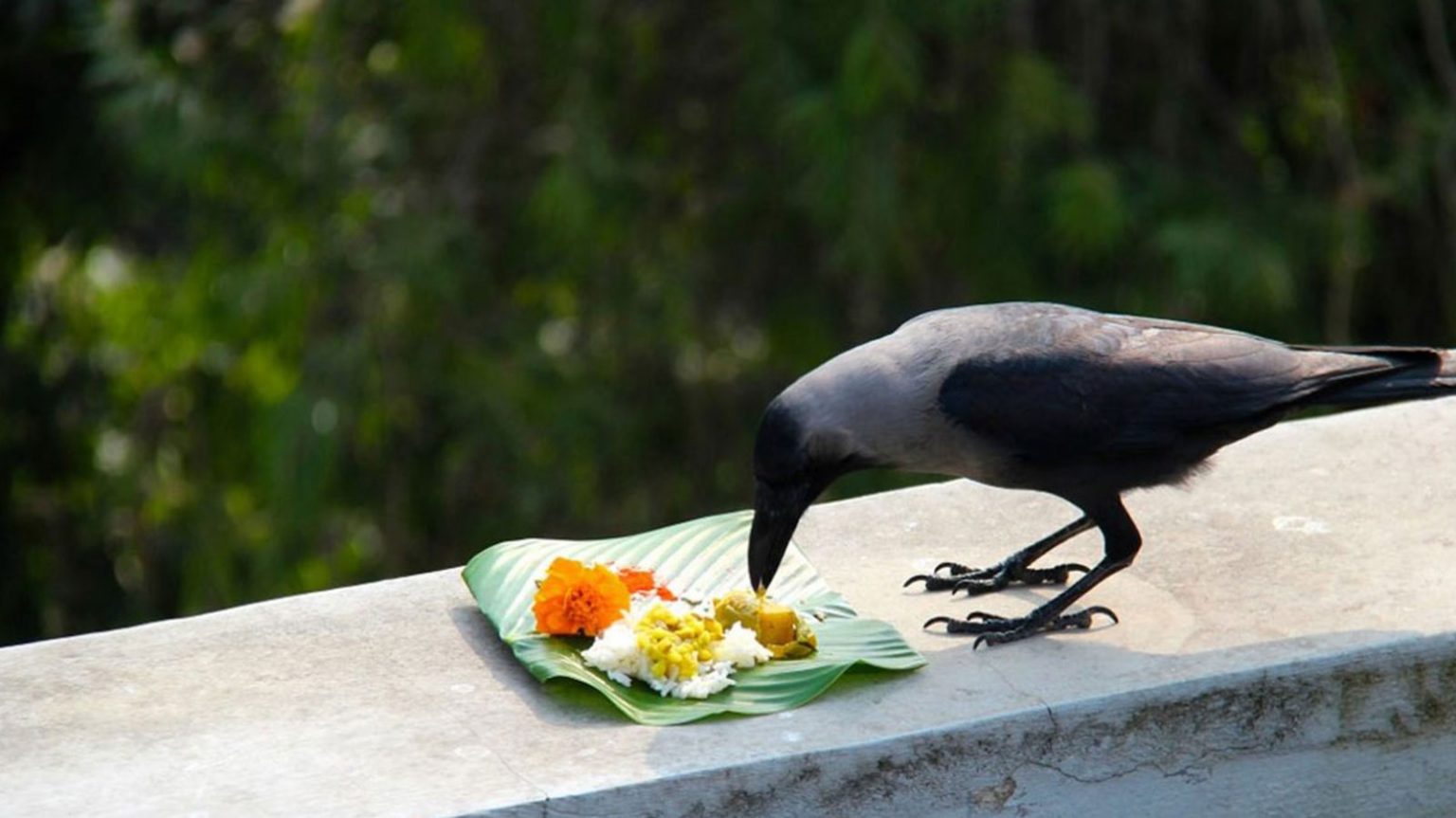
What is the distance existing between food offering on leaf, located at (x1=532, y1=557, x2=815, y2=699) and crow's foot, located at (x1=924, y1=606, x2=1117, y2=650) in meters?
0.32

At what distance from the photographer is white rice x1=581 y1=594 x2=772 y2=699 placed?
3754mm

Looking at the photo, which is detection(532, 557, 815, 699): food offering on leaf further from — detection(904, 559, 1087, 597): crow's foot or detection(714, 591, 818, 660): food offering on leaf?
detection(904, 559, 1087, 597): crow's foot

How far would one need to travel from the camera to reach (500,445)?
7363 mm

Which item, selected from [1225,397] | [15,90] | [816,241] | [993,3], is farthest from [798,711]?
[15,90]

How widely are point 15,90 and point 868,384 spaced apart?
5058 millimetres

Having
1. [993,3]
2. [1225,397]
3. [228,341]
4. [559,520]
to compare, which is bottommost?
[559,520]

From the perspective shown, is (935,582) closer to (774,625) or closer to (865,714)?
(774,625)

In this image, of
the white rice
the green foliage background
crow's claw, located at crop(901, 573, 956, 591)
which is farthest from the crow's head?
the green foliage background

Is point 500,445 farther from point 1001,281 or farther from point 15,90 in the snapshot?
point 15,90

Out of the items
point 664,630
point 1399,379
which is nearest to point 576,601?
point 664,630

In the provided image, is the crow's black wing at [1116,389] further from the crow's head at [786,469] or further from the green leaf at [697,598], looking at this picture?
the green leaf at [697,598]

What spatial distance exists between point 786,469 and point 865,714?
23.2 inches

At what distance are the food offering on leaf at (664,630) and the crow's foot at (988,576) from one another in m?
0.46

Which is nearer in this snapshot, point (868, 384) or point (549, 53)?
point (868, 384)
